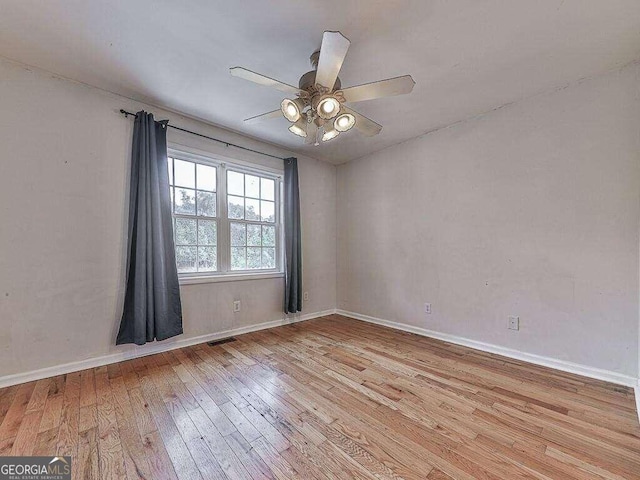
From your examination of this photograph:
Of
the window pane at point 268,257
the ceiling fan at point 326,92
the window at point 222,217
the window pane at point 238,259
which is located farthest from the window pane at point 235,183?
the ceiling fan at point 326,92

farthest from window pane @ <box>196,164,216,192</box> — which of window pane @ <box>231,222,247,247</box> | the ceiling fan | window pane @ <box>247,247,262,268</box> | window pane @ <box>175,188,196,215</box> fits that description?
the ceiling fan

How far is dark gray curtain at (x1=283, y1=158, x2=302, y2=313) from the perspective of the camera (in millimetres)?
3631

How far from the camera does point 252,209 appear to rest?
3.52 metres

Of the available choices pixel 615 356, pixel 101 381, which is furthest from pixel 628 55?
pixel 101 381

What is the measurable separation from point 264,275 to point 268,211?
87 centimetres

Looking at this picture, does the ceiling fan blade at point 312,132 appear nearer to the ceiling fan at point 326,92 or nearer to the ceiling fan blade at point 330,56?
the ceiling fan at point 326,92

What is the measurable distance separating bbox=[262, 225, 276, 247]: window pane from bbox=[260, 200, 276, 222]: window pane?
111 mm

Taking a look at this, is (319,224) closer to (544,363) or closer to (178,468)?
(544,363)

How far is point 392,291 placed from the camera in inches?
143

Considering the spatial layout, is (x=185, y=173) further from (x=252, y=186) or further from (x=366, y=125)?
(x=366, y=125)

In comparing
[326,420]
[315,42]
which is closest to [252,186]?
[315,42]

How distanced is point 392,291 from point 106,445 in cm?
308

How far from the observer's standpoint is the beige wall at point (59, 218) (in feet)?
6.69

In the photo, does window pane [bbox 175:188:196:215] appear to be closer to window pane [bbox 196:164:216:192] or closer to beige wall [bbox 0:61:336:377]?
window pane [bbox 196:164:216:192]
